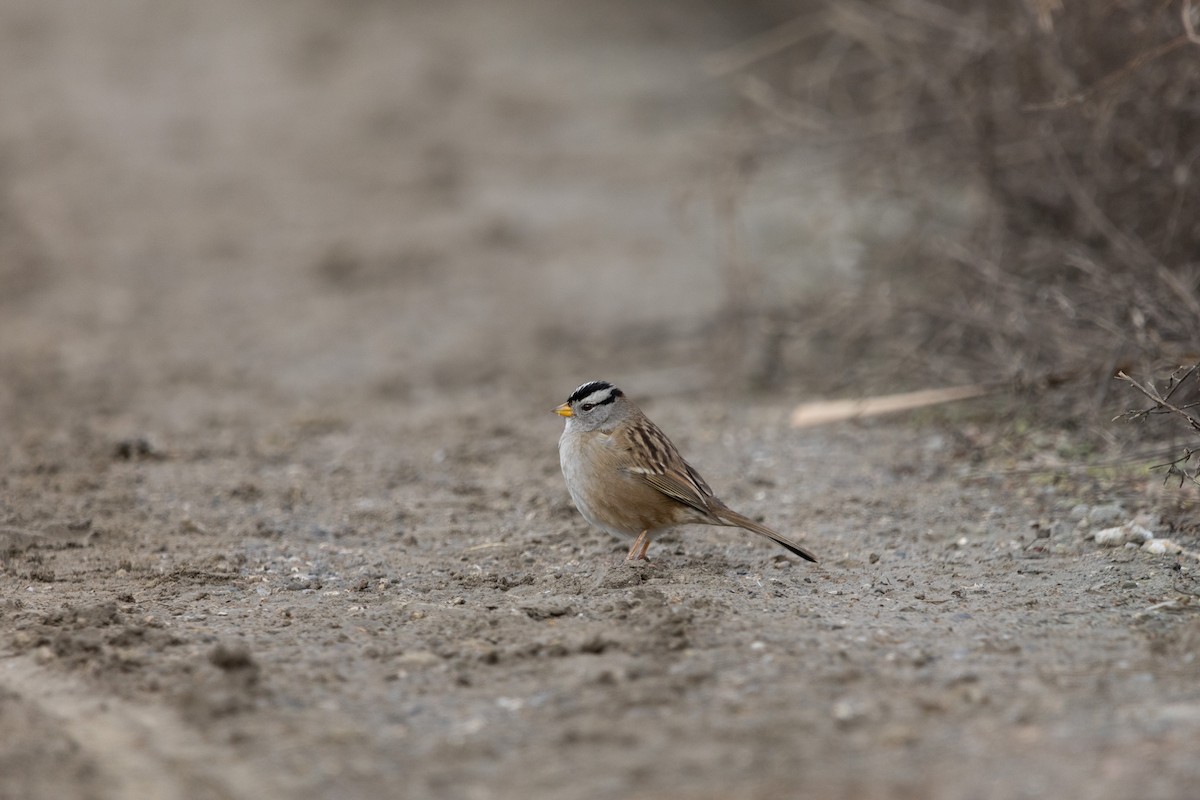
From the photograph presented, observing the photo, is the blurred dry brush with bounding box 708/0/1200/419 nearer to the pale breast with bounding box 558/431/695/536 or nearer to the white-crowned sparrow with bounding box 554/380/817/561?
the white-crowned sparrow with bounding box 554/380/817/561

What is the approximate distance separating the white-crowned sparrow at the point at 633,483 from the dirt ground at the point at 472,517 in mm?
210

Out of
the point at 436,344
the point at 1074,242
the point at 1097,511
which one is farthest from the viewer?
the point at 436,344

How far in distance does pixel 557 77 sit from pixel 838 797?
14654 mm

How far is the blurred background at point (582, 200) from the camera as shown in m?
8.04

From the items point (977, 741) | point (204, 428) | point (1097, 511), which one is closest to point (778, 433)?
point (1097, 511)

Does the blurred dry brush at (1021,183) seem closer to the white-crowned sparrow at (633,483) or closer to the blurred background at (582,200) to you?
the blurred background at (582,200)

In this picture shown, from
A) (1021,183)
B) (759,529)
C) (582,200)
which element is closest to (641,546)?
(759,529)

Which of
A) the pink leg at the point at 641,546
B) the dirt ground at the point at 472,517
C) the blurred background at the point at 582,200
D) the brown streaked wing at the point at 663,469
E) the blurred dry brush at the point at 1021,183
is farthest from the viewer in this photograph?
the blurred background at the point at 582,200

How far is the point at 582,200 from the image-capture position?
46.4ft

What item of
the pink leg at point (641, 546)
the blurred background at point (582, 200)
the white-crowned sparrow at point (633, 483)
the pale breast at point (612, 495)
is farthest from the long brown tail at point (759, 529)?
the blurred background at point (582, 200)

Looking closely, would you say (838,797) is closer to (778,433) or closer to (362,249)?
(778,433)

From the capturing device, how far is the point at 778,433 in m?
8.50

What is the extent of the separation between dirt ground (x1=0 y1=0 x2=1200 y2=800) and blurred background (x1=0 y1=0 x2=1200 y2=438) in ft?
0.25

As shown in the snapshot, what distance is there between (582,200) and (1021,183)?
608cm
